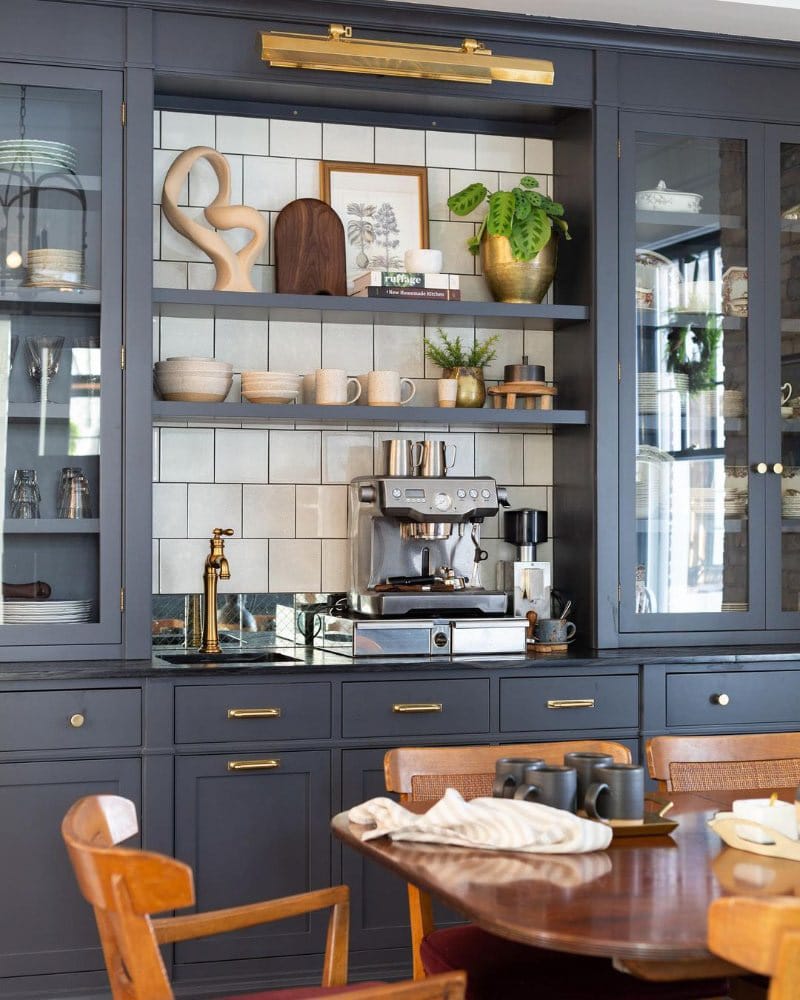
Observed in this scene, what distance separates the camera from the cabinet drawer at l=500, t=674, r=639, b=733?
340 cm

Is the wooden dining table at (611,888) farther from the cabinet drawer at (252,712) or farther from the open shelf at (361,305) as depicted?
the open shelf at (361,305)

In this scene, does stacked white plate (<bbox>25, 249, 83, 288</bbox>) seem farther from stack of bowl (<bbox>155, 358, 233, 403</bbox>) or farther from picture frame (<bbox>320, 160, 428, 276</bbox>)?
picture frame (<bbox>320, 160, 428, 276</bbox>)

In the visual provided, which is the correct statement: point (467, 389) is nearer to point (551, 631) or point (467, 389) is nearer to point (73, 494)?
point (551, 631)

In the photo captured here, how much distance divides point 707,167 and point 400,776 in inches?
92.4

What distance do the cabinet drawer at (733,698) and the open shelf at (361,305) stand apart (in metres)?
1.11

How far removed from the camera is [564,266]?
3.98 m

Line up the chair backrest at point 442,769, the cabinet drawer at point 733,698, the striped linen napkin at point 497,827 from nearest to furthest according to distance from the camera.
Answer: the striped linen napkin at point 497,827, the chair backrest at point 442,769, the cabinet drawer at point 733,698

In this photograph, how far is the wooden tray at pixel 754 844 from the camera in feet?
5.93

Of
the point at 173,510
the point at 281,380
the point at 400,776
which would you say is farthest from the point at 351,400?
the point at 400,776

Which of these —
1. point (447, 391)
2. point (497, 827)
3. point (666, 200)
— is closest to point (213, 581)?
point (447, 391)

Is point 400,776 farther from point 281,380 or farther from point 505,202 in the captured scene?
point 505,202

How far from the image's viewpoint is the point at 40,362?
3352mm

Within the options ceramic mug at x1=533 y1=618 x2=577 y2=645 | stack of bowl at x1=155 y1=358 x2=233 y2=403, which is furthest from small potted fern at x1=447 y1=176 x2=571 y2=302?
ceramic mug at x1=533 y1=618 x2=577 y2=645

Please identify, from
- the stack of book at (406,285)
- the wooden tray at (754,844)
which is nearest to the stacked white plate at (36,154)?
the stack of book at (406,285)
